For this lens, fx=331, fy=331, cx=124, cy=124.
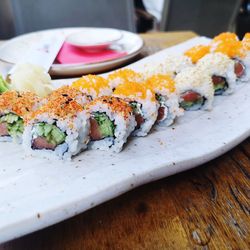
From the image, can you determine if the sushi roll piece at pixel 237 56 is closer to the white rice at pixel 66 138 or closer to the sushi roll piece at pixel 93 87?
the sushi roll piece at pixel 93 87

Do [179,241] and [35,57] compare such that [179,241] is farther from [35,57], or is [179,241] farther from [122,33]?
[122,33]

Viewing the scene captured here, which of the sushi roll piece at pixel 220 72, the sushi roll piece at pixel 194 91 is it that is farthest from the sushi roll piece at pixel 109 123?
the sushi roll piece at pixel 220 72

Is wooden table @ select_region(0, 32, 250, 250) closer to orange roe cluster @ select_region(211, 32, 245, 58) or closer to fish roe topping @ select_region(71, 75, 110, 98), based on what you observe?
fish roe topping @ select_region(71, 75, 110, 98)

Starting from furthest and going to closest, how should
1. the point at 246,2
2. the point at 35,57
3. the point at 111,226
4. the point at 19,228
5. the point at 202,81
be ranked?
the point at 246,2 → the point at 35,57 → the point at 202,81 → the point at 111,226 → the point at 19,228

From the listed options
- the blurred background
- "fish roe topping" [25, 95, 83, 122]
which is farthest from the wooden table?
the blurred background

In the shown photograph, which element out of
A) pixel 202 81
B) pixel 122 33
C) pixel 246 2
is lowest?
pixel 246 2

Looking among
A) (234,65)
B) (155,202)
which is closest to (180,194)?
(155,202)
